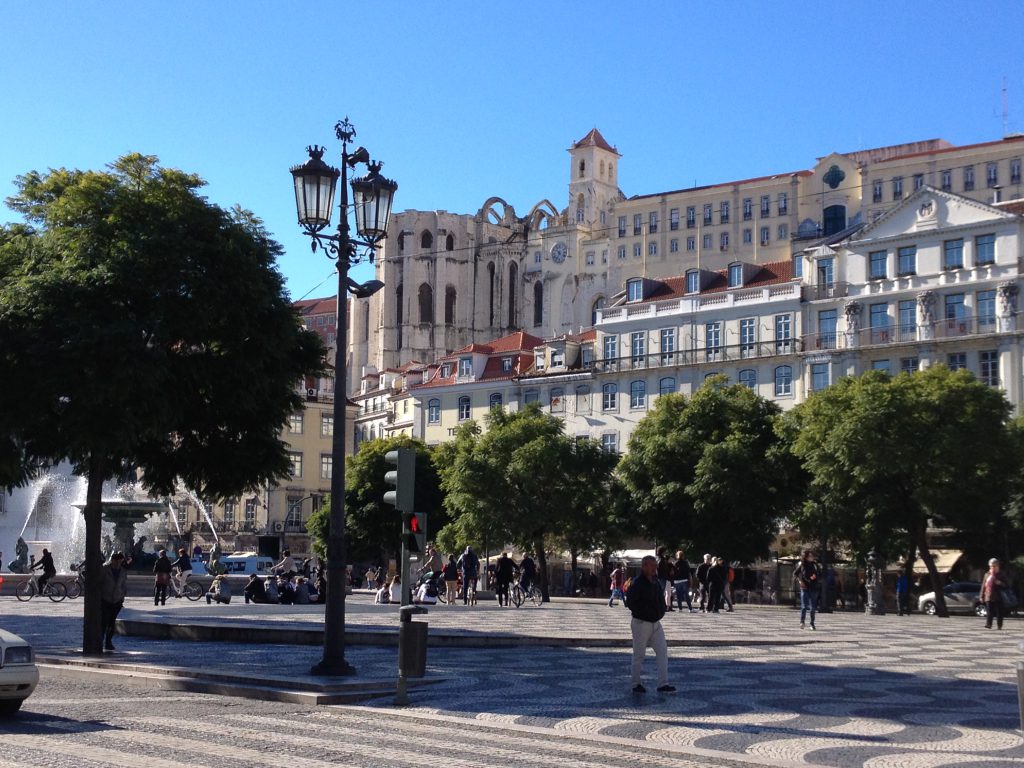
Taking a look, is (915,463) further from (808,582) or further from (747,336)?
(747,336)

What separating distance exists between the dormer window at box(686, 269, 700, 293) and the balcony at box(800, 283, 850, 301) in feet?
25.0

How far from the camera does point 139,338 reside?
1977 centimetres

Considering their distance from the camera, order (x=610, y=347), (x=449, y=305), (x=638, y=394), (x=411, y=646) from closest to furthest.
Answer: (x=411, y=646), (x=638, y=394), (x=610, y=347), (x=449, y=305)

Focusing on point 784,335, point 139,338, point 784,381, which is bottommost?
point 139,338

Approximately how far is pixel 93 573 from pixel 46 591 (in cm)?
2400

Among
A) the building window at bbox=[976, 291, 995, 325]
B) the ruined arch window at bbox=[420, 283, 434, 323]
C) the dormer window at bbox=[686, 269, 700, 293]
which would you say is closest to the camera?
the building window at bbox=[976, 291, 995, 325]

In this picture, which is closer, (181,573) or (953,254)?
(181,573)

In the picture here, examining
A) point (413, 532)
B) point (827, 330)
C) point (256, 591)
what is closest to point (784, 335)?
point (827, 330)

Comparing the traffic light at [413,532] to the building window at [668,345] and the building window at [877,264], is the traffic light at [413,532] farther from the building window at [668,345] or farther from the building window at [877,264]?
the building window at [668,345]

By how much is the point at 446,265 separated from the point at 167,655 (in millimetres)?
129879

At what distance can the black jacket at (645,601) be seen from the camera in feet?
53.1

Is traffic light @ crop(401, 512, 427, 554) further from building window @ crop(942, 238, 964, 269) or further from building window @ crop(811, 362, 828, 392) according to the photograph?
building window @ crop(811, 362, 828, 392)

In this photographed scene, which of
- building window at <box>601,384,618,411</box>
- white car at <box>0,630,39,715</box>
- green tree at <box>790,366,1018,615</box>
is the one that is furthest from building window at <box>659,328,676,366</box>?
white car at <box>0,630,39,715</box>

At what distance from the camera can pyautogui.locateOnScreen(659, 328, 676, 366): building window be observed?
75625 mm
